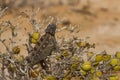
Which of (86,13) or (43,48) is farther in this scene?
(86,13)

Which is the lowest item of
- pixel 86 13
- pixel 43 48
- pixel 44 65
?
pixel 44 65

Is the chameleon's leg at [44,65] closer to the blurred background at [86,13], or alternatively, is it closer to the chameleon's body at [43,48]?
the chameleon's body at [43,48]

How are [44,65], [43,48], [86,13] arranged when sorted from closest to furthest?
1. [43,48]
2. [44,65]
3. [86,13]

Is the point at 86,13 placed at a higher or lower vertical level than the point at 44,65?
higher

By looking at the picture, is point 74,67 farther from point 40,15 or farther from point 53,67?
point 40,15

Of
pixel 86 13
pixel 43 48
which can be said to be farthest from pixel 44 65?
pixel 86 13

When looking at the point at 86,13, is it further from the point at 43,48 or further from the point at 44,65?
the point at 43,48

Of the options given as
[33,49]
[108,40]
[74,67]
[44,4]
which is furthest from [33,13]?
[44,4]

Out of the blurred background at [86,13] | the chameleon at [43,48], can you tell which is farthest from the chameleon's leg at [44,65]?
the blurred background at [86,13]

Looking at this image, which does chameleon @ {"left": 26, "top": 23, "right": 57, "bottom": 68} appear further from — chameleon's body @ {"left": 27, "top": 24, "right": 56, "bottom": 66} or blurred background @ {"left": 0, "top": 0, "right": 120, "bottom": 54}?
blurred background @ {"left": 0, "top": 0, "right": 120, "bottom": 54}
